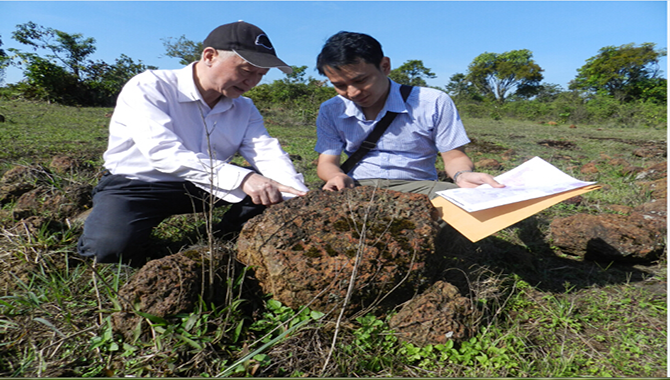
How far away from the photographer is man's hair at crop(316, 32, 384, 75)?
7.82 feet

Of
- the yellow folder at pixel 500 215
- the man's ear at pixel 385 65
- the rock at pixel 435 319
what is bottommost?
the rock at pixel 435 319

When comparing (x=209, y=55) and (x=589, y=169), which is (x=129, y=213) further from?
(x=589, y=169)

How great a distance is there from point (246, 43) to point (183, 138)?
72 cm

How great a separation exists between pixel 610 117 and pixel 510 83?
87.2 ft

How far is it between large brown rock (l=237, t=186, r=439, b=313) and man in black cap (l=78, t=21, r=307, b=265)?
1.01 ft

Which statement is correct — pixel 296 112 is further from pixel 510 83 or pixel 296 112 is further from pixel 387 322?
pixel 510 83

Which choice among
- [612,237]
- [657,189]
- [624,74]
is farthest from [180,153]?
[624,74]

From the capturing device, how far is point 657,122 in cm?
1641

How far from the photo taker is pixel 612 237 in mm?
2559

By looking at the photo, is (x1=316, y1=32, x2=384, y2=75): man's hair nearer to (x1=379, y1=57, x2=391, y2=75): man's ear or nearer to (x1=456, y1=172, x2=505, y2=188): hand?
(x1=379, y1=57, x2=391, y2=75): man's ear

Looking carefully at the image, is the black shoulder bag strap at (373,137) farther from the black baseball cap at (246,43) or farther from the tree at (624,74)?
the tree at (624,74)

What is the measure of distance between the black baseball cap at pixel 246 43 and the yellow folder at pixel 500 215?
1420 mm

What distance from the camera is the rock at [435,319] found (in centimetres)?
169

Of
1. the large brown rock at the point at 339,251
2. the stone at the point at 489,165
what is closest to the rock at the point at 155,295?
the large brown rock at the point at 339,251
